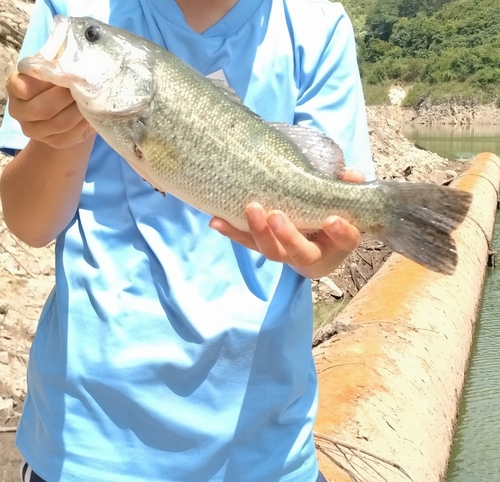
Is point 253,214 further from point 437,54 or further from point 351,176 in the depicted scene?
point 437,54

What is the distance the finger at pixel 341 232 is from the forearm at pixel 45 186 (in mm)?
615

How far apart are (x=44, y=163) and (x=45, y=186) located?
57 millimetres

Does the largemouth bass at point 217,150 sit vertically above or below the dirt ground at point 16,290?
above

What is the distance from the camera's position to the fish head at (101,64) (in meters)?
1.55

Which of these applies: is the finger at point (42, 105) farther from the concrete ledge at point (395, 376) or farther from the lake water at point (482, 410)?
the lake water at point (482, 410)

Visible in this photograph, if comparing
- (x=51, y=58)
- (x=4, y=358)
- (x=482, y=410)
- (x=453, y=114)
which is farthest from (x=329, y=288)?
(x=453, y=114)

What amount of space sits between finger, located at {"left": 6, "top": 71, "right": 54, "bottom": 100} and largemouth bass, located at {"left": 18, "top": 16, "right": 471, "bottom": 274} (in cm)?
6

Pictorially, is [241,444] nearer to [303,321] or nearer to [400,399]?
[303,321]

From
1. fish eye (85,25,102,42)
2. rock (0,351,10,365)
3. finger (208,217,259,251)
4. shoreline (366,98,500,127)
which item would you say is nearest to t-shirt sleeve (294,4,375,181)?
finger (208,217,259,251)

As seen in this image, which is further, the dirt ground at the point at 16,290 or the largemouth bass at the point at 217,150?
the dirt ground at the point at 16,290

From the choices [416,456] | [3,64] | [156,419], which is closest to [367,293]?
[416,456]

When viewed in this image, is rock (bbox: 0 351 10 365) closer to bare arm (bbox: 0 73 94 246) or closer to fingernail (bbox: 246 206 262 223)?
bare arm (bbox: 0 73 94 246)

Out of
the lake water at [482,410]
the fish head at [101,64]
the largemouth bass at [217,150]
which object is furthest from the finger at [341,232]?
the lake water at [482,410]

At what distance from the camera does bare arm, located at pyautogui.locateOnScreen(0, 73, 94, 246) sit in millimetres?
1461
